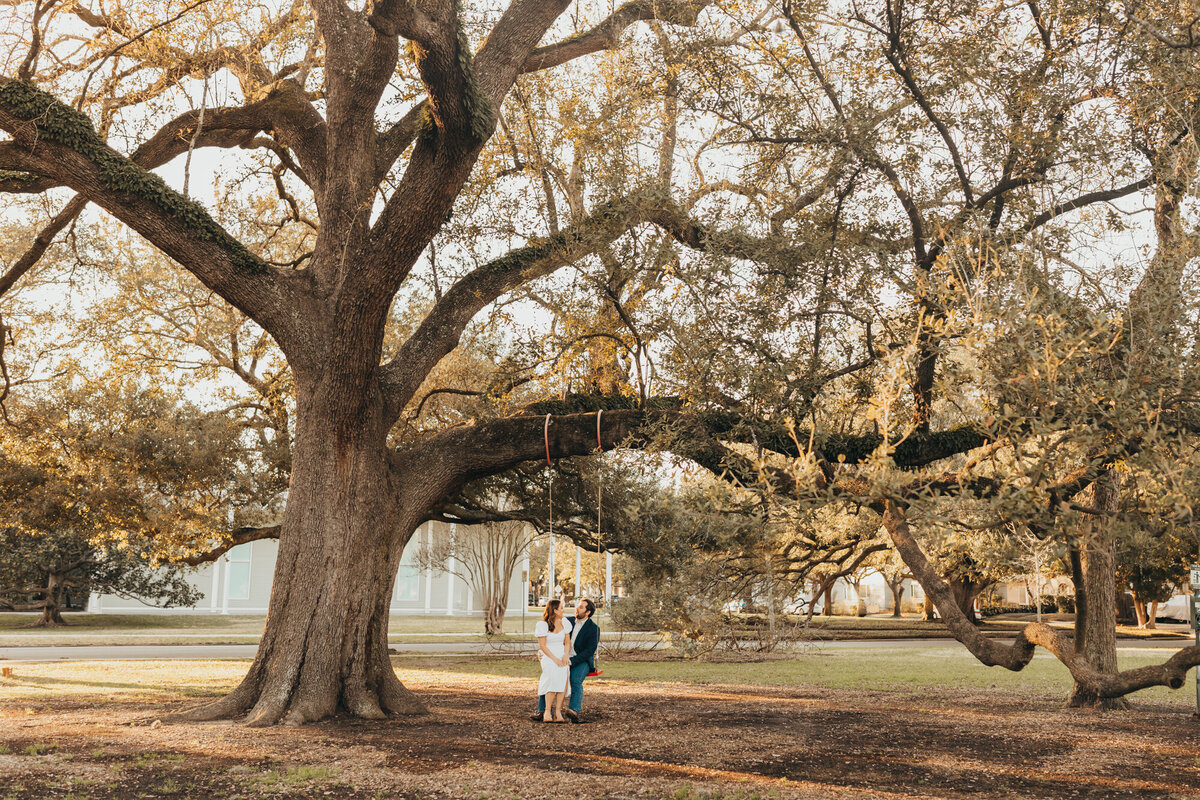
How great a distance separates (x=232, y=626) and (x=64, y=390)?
22.8 m

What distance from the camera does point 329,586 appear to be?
9.91 m

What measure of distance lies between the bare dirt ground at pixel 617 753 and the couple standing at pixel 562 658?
13.3 inches

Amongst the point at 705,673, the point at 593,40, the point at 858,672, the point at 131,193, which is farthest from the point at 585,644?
the point at 858,672

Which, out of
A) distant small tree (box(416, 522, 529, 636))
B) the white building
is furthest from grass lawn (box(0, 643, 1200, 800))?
the white building

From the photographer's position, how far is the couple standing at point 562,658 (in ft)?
33.8

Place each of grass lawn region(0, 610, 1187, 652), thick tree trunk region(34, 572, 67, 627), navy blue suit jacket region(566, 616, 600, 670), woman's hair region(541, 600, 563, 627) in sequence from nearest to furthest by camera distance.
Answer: woman's hair region(541, 600, 563, 627) → navy blue suit jacket region(566, 616, 600, 670) → grass lawn region(0, 610, 1187, 652) → thick tree trunk region(34, 572, 67, 627)

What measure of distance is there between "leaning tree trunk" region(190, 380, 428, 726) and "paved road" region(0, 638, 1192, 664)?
40.2 feet

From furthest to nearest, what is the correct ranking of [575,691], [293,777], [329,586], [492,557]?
1. [492,557]
2. [575,691]
3. [329,586]
4. [293,777]

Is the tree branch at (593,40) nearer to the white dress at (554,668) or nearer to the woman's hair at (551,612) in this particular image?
the woman's hair at (551,612)

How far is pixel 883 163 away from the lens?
26.0 ft

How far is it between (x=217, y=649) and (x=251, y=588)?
24.5m

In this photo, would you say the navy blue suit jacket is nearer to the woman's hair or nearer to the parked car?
the woman's hair

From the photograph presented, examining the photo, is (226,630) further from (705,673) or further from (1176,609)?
(1176,609)

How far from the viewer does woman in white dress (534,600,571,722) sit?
33.7 feet
